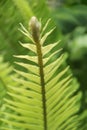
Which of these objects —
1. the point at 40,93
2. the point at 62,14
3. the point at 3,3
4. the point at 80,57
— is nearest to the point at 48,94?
the point at 40,93

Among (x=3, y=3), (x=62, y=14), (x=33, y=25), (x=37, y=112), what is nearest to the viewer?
(x=33, y=25)

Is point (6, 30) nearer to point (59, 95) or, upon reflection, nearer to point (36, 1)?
point (36, 1)

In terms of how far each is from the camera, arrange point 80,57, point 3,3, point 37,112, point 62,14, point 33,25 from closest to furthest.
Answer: point 33,25 < point 37,112 < point 3,3 < point 62,14 < point 80,57

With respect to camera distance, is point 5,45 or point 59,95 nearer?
point 59,95

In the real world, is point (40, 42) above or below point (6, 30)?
below

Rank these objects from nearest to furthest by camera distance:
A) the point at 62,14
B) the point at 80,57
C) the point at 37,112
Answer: the point at 37,112, the point at 62,14, the point at 80,57

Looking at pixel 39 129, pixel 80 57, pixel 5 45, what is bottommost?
pixel 39 129

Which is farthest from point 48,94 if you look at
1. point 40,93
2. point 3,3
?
point 3,3

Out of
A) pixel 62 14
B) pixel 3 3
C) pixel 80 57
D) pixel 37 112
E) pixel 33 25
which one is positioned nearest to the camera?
pixel 33 25

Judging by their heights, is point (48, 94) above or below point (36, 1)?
below

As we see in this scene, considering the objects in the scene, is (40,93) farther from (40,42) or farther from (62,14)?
(62,14)
